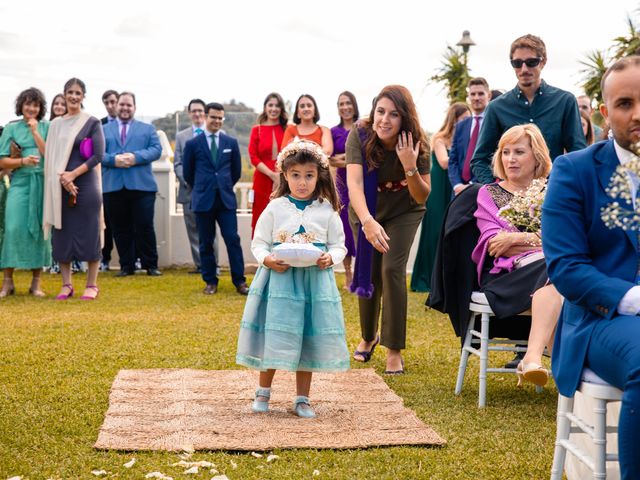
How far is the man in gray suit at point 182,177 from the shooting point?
13703 millimetres

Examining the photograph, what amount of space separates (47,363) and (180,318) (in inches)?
97.3

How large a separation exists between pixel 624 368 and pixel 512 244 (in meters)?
2.59

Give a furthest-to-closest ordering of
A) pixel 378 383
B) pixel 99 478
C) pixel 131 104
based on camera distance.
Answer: pixel 131 104 < pixel 378 383 < pixel 99 478

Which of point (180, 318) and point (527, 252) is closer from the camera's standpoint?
point (527, 252)

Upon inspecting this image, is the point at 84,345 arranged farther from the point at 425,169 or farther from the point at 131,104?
the point at 131,104

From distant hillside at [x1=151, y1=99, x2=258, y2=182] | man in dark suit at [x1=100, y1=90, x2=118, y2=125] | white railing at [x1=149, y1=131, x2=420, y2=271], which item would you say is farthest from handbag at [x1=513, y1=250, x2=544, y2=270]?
distant hillside at [x1=151, y1=99, x2=258, y2=182]

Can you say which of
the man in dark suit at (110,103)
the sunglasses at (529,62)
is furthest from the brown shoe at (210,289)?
the sunglasses at (529,62)

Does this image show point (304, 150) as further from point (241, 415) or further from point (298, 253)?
point (241, 415)

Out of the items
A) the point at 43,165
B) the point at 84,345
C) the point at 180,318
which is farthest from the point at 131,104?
the point at 84,345

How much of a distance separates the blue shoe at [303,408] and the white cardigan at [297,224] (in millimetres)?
807

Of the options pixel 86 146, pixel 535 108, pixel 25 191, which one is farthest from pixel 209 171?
pixel 535 108

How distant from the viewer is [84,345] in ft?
24.7

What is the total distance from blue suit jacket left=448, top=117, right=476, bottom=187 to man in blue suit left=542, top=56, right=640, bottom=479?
6312 millimetres

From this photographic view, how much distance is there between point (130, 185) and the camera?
13422 millimetres
